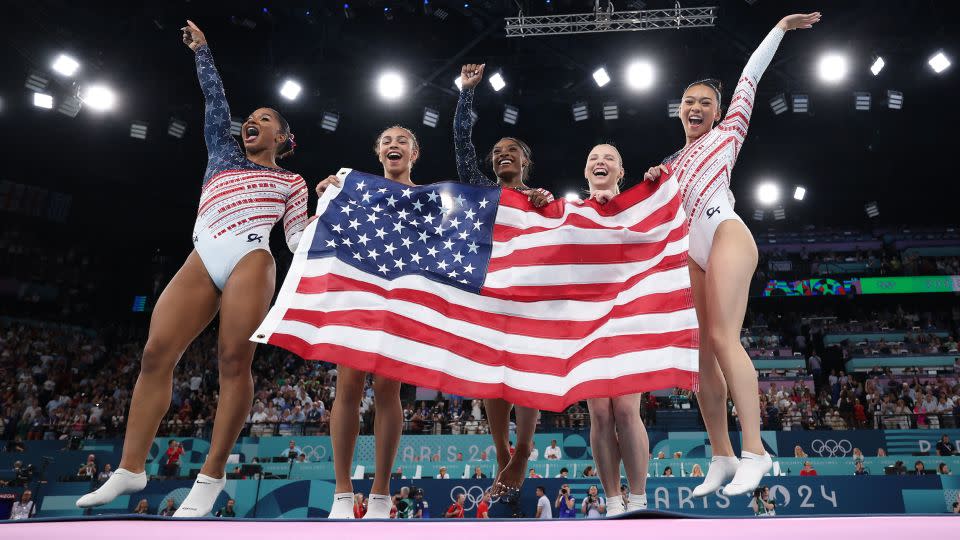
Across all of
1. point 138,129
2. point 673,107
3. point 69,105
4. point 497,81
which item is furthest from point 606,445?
point 138,129

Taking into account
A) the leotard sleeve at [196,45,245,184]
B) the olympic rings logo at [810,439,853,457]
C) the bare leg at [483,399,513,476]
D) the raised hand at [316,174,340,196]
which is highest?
the leotard sleeve at [196,45,245,184]

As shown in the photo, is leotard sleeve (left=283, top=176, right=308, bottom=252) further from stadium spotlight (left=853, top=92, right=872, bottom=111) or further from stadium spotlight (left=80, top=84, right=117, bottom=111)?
stadium spotlight (left=853, top=92, right=872, bottom=111)

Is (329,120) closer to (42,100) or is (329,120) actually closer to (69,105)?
(69,105)

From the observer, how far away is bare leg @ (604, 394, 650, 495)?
3903 mm

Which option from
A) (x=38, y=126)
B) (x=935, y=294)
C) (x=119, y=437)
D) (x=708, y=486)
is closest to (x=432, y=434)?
(x=119, y=437)

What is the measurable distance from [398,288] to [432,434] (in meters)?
8.45

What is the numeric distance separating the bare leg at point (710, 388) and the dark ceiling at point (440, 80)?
9373mm

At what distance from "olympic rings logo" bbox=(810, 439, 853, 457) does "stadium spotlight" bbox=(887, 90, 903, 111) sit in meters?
7.07

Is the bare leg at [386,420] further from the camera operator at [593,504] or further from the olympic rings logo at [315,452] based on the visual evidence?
the olympic rings logo at [315,452]

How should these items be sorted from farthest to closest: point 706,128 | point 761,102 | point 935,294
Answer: point 935,294 → point 761,102 → point 706,128

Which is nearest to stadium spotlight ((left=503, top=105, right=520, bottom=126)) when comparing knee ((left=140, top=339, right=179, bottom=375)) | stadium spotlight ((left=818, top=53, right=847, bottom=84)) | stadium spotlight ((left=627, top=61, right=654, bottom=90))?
stadium spotlight ((left=627, top=61, right=654, bottom=90))

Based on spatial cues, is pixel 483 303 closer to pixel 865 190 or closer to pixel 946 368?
pixel 946 368

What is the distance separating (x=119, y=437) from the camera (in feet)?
40.2

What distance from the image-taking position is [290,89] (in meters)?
13.2
